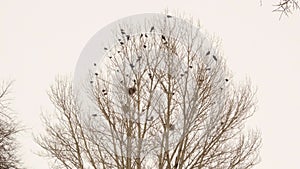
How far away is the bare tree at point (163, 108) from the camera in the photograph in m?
8.98

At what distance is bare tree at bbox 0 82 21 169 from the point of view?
15.7m

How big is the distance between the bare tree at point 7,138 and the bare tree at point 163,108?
6523 mm

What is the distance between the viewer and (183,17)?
32.2 feet

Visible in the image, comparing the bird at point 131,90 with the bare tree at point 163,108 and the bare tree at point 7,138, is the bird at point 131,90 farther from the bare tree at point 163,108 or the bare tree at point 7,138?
the bare tree at point 7,138

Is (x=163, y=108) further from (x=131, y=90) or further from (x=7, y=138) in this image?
(x=7, y=138)

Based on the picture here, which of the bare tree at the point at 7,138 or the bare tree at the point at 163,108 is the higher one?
the bare tree at the point at 7,138

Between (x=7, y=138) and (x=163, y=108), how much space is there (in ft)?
30.2

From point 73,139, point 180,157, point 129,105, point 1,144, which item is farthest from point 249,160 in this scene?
point 1,144

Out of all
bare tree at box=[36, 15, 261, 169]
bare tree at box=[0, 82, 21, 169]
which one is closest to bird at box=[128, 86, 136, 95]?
bare tree at box=[36, 15, 261, 169]

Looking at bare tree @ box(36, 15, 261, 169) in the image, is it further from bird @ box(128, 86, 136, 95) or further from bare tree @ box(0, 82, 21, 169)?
bare tree @ box(0, 82, 21, 169)

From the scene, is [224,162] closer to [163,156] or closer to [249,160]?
[249,160]

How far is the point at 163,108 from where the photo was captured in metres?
9.06

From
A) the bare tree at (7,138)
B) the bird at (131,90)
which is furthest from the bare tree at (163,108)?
the bare tree at (7,138)

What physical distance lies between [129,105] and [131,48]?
3.98 ft
